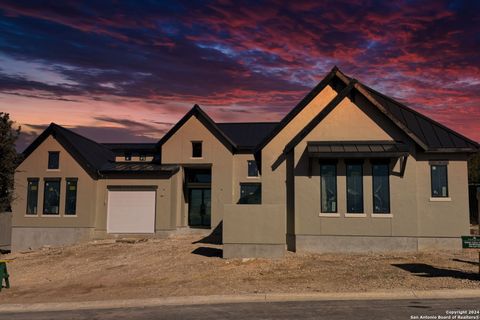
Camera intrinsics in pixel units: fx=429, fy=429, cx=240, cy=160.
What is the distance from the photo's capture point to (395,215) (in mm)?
19750

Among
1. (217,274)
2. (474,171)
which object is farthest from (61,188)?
(474,171)

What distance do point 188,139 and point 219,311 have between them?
22.7m

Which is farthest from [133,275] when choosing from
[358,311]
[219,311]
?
[358,311]

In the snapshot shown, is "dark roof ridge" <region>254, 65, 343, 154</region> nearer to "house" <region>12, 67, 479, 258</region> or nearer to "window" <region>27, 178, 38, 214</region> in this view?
"house" <region>12, 67, 479, 258</region>

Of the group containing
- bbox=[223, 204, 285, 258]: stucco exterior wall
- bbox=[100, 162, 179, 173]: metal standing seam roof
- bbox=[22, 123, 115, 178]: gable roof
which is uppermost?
bbox=[22, 123, 115, 178]: gable roof

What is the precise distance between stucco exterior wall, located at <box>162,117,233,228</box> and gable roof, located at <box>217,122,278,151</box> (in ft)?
6.20

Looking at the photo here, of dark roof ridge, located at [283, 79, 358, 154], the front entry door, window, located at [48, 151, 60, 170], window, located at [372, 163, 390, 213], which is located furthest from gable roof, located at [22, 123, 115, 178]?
window, located at [372, 163, 390, 213]

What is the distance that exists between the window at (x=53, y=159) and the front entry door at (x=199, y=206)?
10.1 meters

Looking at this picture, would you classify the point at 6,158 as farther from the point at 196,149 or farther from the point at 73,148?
the point at 196,149

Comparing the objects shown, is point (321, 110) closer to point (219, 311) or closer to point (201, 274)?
point (201, 274)

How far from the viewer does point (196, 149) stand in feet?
107

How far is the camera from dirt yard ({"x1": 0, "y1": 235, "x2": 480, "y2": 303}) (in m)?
13.6

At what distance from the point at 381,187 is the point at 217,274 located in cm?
898

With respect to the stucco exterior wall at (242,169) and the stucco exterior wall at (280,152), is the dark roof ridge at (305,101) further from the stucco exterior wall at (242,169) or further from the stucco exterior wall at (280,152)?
the stucco exterior wall at (242,169)
